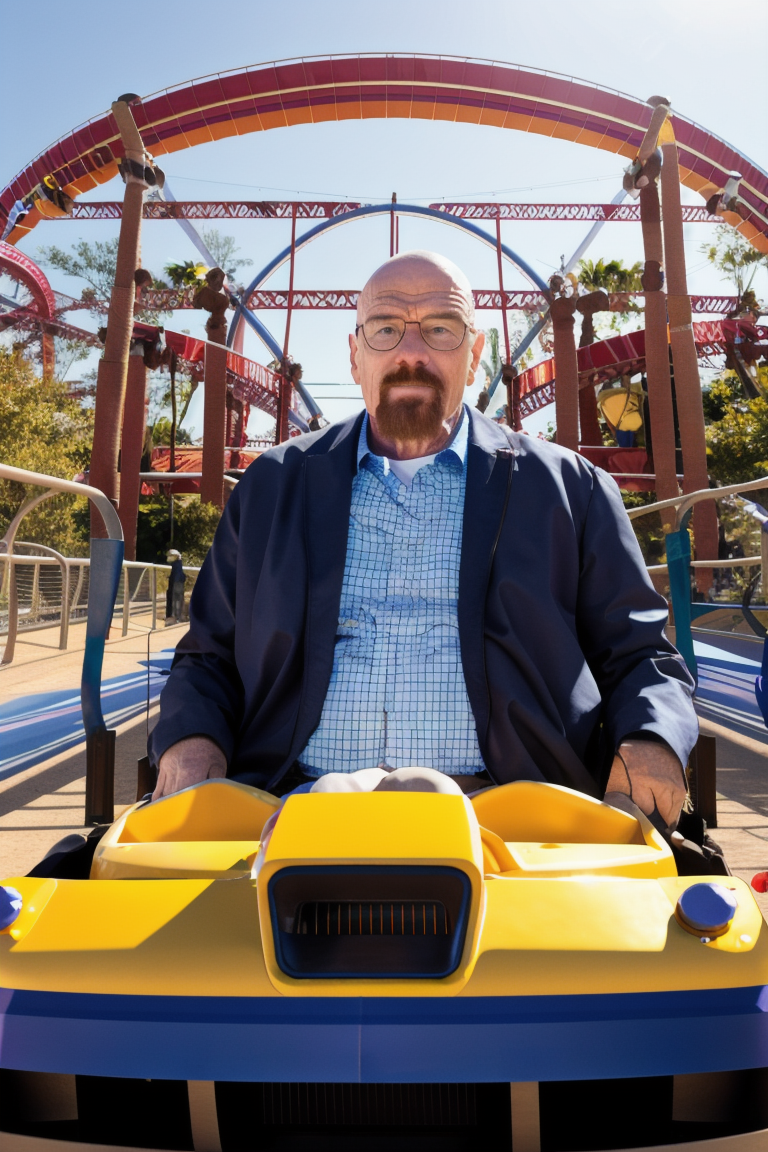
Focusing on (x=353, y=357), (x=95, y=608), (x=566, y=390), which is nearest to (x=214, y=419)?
(x=566, y=390)

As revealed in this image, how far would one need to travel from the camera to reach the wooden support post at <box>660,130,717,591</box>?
1503 centimetres

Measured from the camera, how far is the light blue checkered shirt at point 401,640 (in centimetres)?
179

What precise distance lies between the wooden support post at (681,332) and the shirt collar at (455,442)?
13632 millimetres

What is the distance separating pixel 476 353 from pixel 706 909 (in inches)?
59.2

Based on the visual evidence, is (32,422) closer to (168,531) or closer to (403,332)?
(168,531)

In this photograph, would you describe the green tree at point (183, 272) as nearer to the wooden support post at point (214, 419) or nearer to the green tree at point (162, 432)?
the green tree at point (162, 432)

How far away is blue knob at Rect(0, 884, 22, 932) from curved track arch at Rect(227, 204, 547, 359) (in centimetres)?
3195

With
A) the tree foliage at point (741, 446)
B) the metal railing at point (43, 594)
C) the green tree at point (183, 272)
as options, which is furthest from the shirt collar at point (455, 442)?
the green tree at point (183, 272)

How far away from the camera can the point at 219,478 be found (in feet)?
56.2

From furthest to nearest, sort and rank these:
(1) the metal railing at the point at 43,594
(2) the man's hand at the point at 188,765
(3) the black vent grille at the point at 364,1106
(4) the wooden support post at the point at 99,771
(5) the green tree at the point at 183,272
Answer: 1. (5) the green tree at the point at 183,272
2. (1) the metal railing at the point at 43,594
3. (4) the wooden support post at the point at 99,771
4. (2) the man's hand at the point at 188,765
5. (3) the black vent grille at the point at 364,1106

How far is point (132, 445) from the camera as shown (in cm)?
1756

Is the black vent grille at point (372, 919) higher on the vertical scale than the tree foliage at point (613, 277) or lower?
lower

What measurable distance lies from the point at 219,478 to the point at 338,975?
16580 millimetres

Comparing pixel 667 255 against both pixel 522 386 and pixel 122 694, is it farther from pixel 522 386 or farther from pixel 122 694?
pixel 522 386
